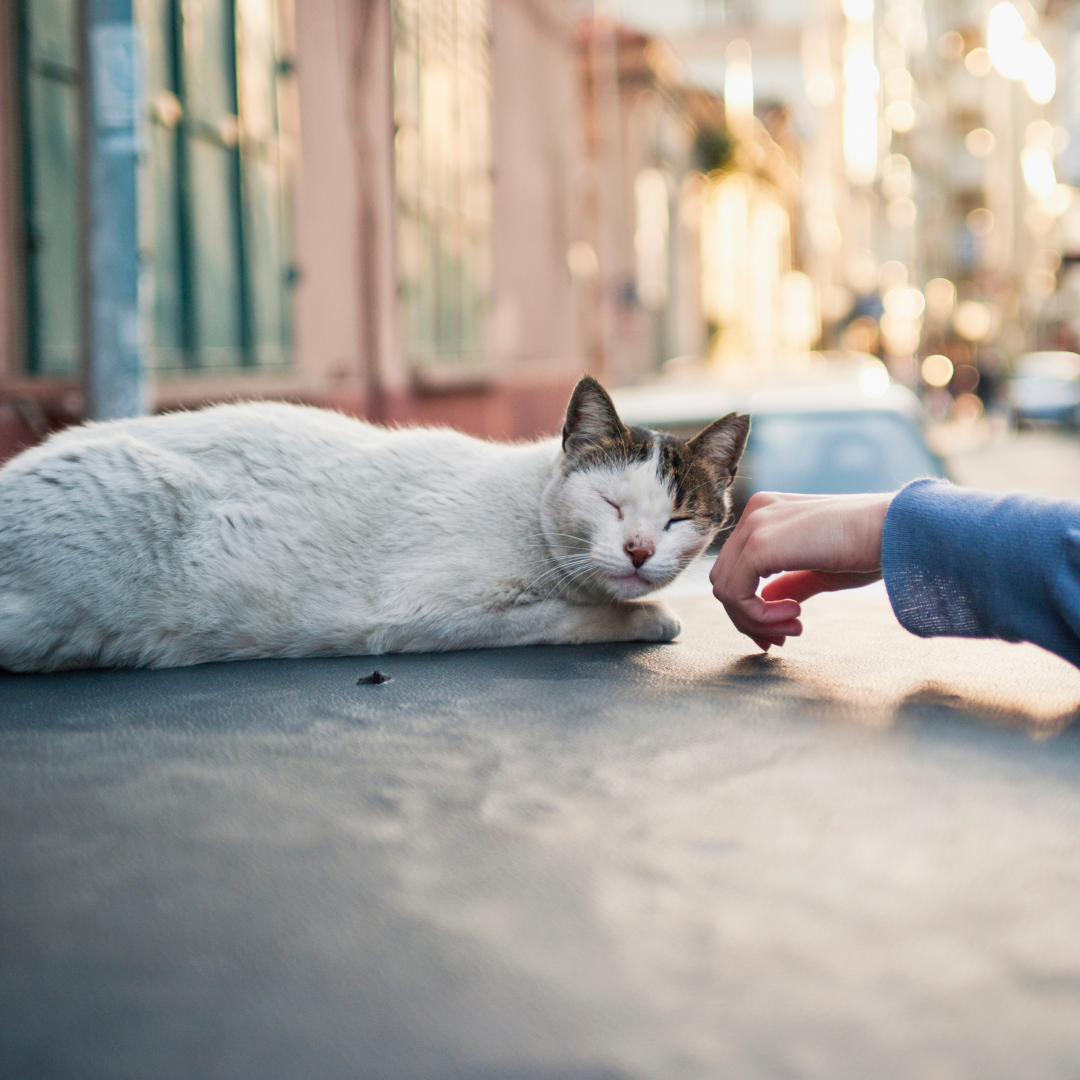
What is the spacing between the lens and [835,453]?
4414 millimetres

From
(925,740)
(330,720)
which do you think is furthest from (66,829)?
(925,740)

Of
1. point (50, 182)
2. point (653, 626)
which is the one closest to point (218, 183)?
point (50, 182)

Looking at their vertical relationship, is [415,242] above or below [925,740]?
above

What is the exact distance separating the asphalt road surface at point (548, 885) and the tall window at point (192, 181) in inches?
153

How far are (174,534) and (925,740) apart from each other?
4.69 ft

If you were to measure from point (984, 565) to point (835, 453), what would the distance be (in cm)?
297

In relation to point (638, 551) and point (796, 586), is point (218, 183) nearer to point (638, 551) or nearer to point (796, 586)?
point (638, 551)

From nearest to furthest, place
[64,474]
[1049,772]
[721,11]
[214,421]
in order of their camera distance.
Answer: [1049,772], [64,474], [214,421], [721,11]

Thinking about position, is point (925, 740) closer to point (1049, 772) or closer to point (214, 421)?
point (1049, 772)

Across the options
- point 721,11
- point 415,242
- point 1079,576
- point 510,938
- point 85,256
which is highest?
point 721,11

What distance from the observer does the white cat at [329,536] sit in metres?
2.01

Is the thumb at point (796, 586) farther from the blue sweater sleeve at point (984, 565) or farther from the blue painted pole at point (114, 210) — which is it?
the blue painted pole at point (114, 210)

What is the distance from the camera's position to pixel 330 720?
58.1 inches

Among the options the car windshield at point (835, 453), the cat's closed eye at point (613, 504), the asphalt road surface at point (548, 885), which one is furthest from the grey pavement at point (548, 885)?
the car windshield at point (835, 453)
